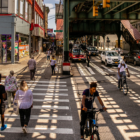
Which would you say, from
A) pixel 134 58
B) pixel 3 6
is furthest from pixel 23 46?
pixel 134 58

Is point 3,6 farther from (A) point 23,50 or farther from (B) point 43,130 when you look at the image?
(B) point 43,130

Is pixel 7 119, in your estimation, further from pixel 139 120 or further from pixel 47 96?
pixel 139 120

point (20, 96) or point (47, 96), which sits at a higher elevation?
point (20, 96)

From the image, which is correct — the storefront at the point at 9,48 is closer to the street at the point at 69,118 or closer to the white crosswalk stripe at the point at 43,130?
the street at the point at 69,118

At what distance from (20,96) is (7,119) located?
1895mm

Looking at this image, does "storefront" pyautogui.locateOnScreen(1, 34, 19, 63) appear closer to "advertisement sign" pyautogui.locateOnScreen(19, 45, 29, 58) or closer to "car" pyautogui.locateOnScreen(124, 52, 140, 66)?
"advertisement sign" pyautogui.locateOnScreen(19, 45, 29, 58)

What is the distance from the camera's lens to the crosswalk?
21.1 feet

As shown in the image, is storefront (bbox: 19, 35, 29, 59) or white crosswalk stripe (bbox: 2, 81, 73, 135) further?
storefront (bbox: 19, 35, 29, 59)

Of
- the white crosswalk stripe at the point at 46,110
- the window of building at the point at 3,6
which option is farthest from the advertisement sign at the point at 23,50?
the white crosswalk stripe at the point at 46,110

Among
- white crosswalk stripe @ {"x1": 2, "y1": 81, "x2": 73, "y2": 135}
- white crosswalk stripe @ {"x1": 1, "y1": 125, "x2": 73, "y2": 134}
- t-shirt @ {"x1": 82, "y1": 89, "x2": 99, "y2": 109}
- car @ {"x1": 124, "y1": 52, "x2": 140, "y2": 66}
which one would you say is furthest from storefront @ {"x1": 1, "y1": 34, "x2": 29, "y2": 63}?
t-shirt @ {"x1": 82, "y1": 89, "x2": 99, "y2": 109}

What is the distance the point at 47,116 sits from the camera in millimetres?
7789

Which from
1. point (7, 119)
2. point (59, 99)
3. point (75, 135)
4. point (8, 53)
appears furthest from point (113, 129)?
point (8, 53)

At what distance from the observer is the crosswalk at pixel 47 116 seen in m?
6.44

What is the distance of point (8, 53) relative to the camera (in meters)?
25.4
